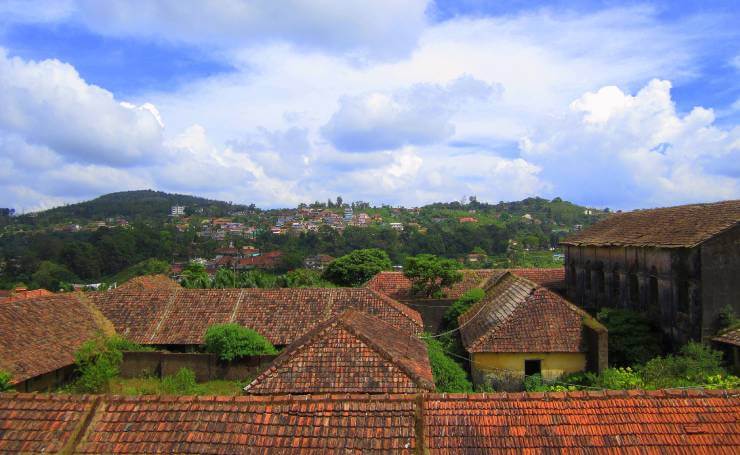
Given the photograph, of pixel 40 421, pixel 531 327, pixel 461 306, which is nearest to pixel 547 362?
pixel 531 327

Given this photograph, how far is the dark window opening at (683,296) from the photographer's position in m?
19.3

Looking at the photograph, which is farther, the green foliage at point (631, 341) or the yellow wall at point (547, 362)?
the green foliage at point (631, 341)

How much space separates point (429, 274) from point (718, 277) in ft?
57.8

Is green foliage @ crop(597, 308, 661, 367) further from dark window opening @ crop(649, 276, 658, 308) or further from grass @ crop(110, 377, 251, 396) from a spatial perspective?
grass @ crop(110, 377, 251, 396)

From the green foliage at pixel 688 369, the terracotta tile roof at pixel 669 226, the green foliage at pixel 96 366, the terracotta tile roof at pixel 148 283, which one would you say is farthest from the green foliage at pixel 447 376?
the terracotta tile roof at pixel 148 283

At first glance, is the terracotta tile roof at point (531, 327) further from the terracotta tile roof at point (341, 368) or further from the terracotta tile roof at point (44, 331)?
the terracotta tile roof at point (44, 331)

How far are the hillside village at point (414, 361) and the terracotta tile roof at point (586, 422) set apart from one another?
0.02 metres

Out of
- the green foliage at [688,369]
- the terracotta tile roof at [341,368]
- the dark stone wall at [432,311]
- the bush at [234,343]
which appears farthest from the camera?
the dark stone wall at [432,311]

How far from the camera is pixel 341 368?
1234 centimetres

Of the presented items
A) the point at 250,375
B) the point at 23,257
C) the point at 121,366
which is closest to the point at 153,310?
the point at 121,366

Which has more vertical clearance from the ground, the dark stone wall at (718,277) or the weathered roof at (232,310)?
the dark stone wall at (718,277)

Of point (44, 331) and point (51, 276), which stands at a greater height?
point (44, 331)

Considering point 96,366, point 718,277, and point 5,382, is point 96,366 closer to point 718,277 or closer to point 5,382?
point 5,382

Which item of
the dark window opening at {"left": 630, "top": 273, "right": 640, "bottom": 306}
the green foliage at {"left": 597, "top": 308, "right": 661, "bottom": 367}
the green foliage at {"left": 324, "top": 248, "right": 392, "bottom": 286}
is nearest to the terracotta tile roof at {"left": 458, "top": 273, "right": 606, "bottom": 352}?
the green foliage at {"left": 597, "top": 308, "right": 661, "bottom": 367}
